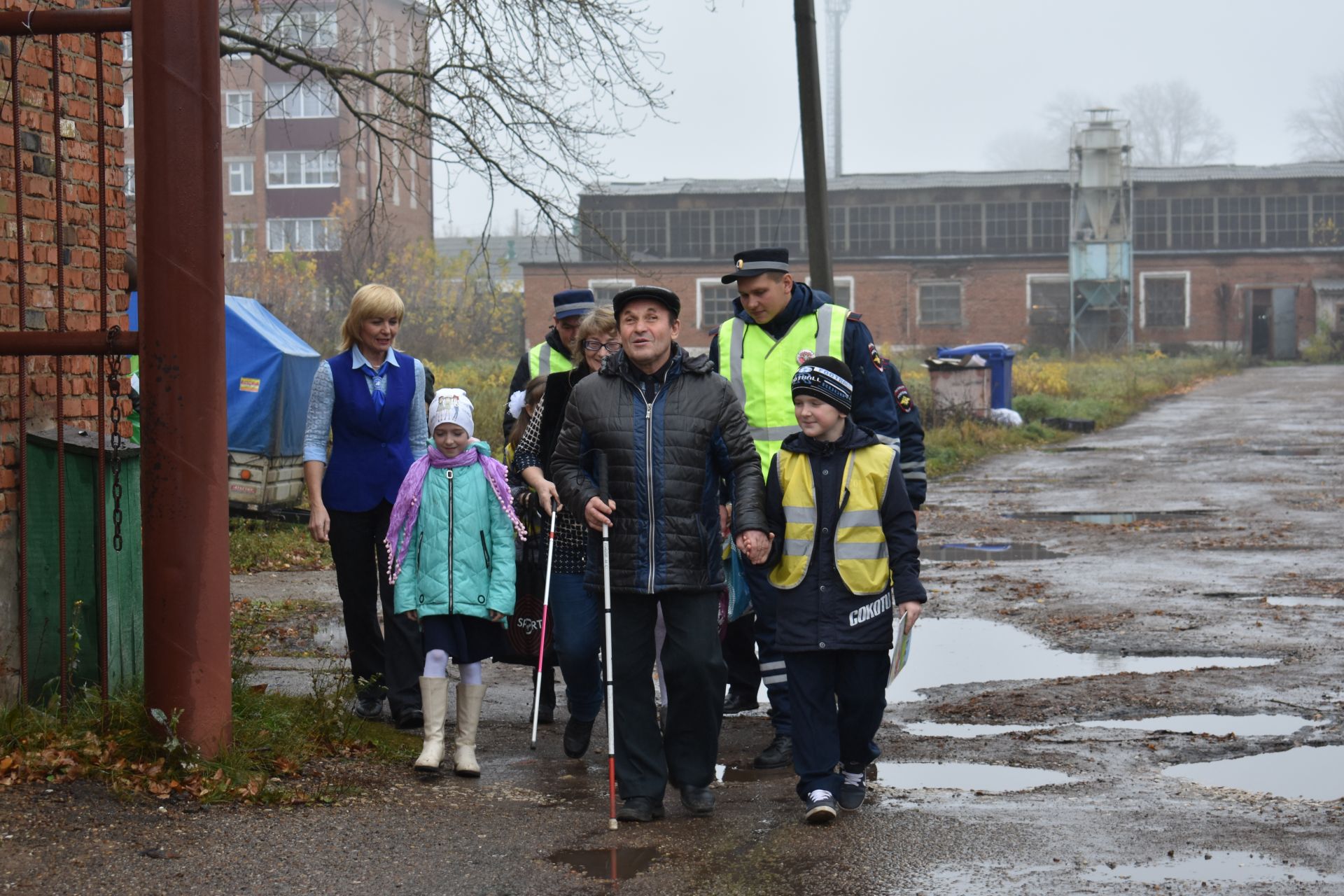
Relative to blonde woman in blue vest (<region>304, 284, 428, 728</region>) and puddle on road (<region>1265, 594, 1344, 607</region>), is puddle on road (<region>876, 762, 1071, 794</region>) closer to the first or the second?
blonde woman in blue vest (<region>304, 284, 428, 728</region>)

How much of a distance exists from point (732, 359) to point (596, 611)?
121 cm

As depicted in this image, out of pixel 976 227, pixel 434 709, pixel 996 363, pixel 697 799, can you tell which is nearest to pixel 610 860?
pixel 697 799

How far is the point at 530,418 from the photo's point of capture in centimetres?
670

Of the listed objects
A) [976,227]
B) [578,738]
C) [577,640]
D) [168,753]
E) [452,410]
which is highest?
[976,227]

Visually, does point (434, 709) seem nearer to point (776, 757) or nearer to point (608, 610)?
point (608, 610)

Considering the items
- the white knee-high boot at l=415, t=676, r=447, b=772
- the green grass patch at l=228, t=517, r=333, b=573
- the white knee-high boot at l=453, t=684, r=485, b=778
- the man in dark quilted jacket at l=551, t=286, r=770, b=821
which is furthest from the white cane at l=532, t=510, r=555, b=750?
the green grass patch at l=228, t=517, r=333, b=573

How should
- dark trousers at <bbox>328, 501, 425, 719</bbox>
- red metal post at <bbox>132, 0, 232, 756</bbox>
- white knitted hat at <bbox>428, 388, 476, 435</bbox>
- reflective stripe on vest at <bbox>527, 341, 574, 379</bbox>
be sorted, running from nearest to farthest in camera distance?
red metal post at <bbox>132, 0, 232, 756</bbox> < white knitted hat at <bbox>428, 388, 476, 435</bbox> < dark trousers at <bbox>328, 501, 425, 719</bbox> < reflective stripe on vest at <bbox>527, 341, 574, 379</bbox>

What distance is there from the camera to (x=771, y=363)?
252 inches

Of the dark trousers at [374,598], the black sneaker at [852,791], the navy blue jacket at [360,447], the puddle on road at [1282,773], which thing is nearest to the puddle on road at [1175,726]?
the puddle on road at [1282,773]

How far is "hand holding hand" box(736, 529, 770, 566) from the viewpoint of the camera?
5.42m

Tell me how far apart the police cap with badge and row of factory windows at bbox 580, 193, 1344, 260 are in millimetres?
52981

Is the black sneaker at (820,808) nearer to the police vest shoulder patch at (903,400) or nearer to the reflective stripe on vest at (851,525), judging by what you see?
the reflective stripe on vest at (851,525)

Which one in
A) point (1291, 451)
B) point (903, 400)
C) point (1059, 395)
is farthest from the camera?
point (1059, 395)

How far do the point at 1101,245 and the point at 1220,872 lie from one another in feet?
184
